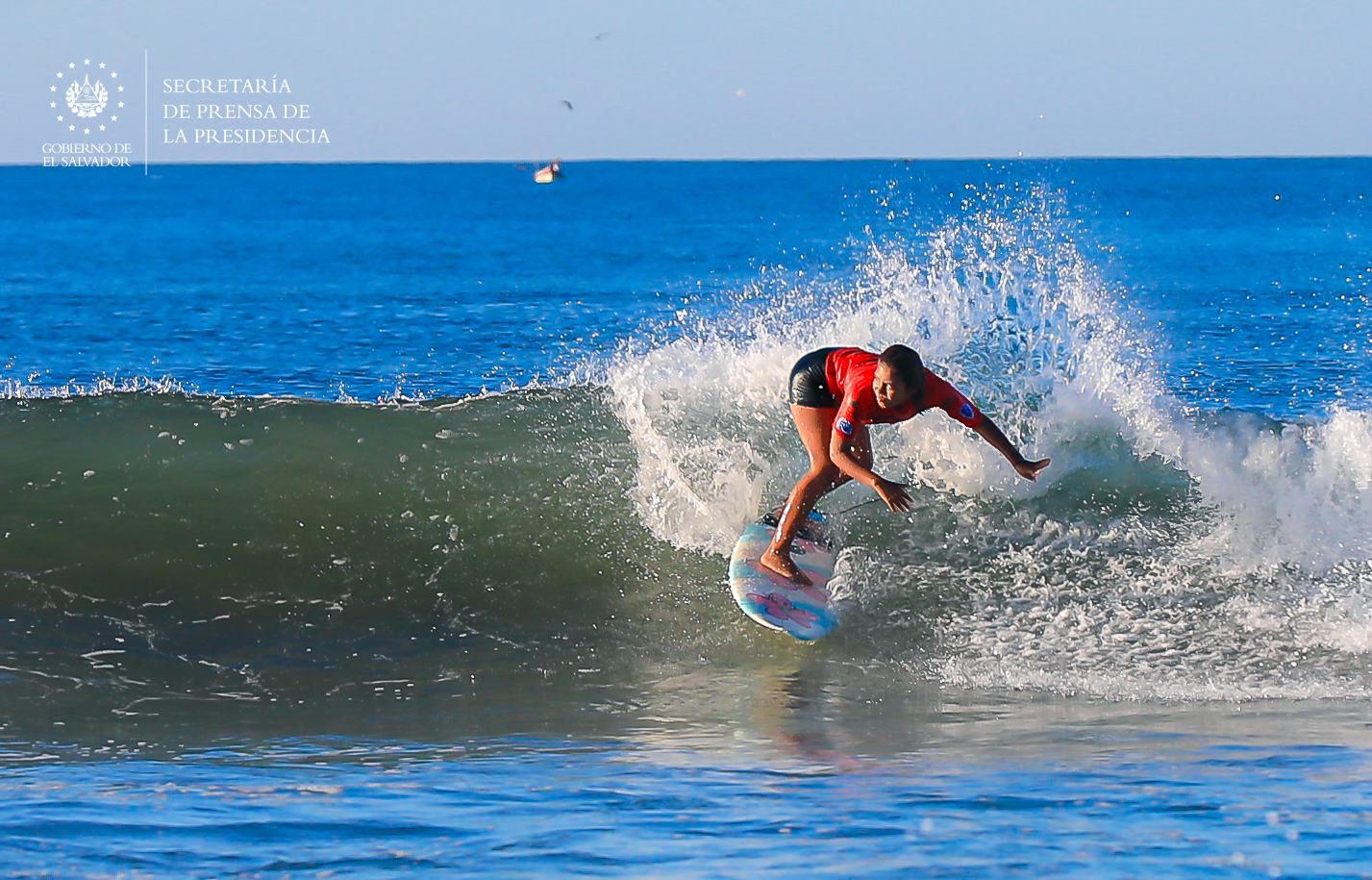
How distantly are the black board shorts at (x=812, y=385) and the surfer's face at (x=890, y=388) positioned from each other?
0.49 meters

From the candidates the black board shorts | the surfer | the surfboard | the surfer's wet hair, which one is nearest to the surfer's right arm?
the surfer

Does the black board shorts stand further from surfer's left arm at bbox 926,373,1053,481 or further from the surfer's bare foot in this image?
the surfer's bare foot

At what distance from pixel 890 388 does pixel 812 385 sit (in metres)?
0.68

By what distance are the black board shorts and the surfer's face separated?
1.60 feet

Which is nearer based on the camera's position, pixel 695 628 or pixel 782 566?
pixel 782 566

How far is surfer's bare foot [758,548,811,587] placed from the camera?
7.68 m

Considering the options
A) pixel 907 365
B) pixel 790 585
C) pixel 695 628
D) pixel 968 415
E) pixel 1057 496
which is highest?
pixel 907 365

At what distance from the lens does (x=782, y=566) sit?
7.70 meters

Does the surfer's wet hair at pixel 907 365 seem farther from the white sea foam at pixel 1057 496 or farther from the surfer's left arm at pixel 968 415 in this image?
the white sea foam at pixel 1057 496

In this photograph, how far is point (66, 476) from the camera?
10195 mm

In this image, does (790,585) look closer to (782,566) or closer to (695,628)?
(782,566)

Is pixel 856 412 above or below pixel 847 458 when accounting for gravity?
above

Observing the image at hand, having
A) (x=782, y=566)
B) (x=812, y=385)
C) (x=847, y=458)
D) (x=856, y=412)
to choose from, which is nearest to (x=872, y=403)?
(x=856, y=412)

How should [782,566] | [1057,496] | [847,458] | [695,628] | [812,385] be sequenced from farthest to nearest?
[1057,496]
[695,628]
[782,566]
[812,385]
[847,458]
